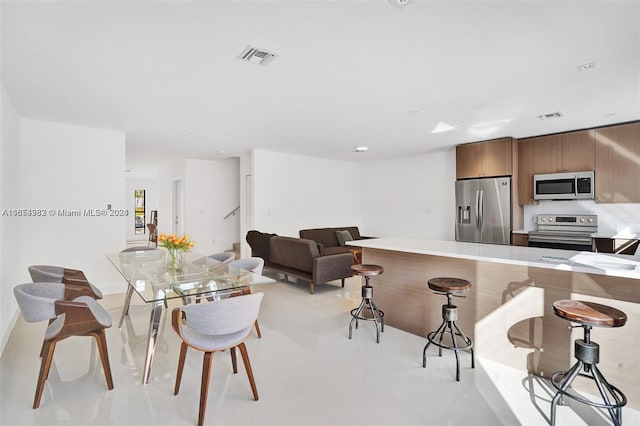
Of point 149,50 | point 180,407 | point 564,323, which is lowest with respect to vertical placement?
point 180,407

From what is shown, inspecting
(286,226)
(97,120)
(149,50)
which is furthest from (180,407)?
(286,226)

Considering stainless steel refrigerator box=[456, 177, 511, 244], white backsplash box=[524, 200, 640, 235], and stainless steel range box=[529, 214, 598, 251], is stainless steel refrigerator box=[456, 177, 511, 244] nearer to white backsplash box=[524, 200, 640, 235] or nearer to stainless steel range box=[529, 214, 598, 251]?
stainless steel range box=[529, 214, 598, 251]

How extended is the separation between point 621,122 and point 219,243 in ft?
27.3

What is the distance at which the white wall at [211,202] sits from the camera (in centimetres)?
791

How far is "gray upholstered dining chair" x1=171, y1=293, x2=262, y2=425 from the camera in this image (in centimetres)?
195

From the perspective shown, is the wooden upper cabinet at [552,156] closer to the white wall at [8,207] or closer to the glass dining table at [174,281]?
the glass dining table at [174,281]

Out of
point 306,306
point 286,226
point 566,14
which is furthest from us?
point 286,226

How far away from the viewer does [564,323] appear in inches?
93.4

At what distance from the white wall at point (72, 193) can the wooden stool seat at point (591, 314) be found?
5608mm

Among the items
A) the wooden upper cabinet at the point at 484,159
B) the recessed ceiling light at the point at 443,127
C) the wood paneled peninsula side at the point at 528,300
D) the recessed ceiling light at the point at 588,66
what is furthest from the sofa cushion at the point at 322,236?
the recessed ceiling light at the point at 588,66

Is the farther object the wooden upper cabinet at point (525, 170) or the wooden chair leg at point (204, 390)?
the wooden upper cabinet at point (525, 170)

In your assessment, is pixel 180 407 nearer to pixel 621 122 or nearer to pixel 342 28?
pixel 342 28

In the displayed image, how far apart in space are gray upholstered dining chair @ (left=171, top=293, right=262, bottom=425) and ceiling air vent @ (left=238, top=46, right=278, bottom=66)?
6.11 ft

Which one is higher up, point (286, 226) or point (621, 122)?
point (621, 122)
